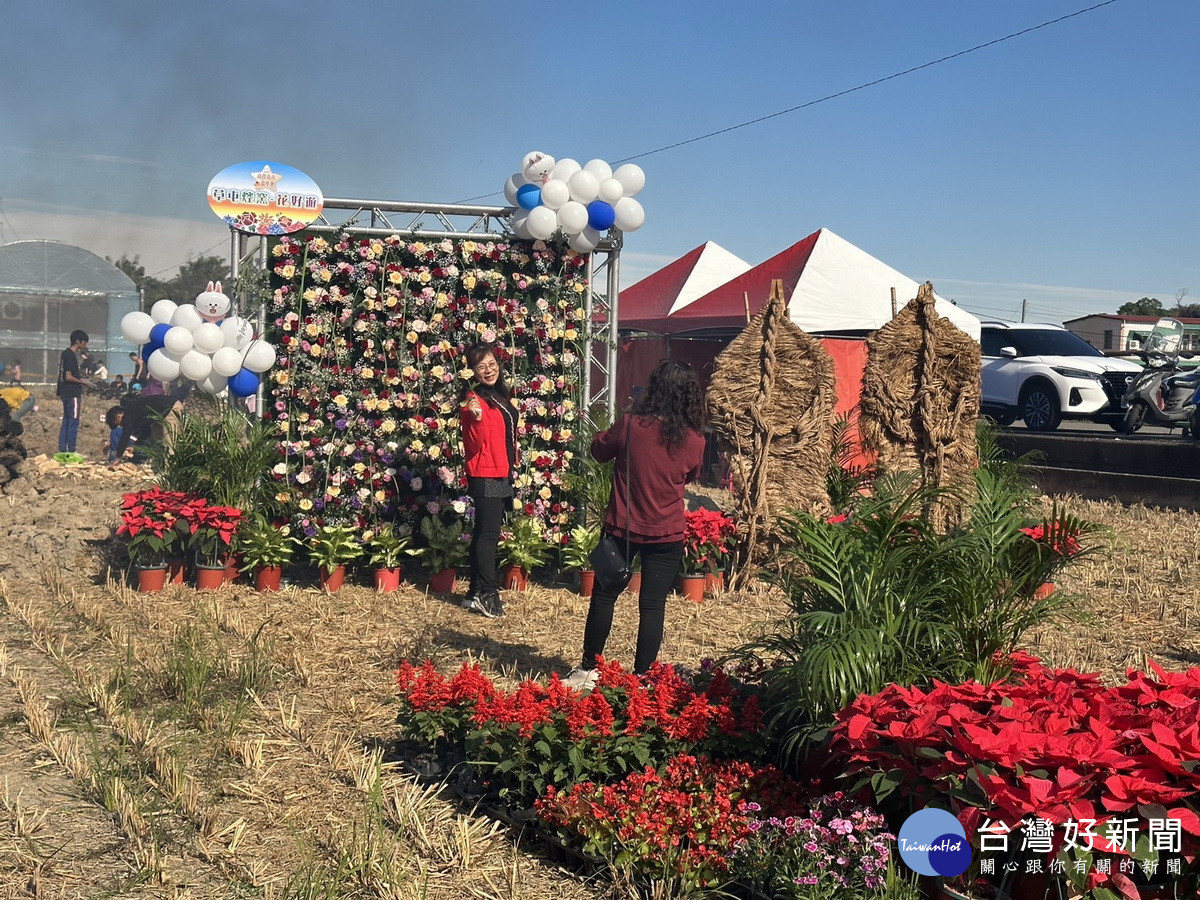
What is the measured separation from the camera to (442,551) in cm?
888

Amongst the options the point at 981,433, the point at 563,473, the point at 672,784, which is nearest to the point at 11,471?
the point at 563,473

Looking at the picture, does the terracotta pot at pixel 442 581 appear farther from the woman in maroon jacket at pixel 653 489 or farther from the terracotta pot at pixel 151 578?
the woman in maroon jacket at pixel 653 489

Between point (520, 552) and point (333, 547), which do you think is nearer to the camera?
point (333, 547)

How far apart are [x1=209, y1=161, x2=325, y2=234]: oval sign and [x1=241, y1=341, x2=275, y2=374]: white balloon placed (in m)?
0.87

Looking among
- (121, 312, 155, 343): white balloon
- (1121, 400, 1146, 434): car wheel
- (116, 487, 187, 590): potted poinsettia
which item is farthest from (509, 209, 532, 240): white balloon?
(1121, 400, 1146, 434): car wheel

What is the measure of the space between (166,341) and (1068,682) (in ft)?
27.0

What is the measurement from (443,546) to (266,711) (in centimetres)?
321

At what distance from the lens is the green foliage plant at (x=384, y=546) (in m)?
8.88

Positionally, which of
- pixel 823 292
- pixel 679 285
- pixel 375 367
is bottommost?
pixel 375 367

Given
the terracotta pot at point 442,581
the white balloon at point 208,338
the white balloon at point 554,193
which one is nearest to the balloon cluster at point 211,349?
the white balloon at point 208,338

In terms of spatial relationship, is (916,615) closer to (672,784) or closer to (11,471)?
(672,784)

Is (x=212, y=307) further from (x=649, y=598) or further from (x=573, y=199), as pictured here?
(x=649, y=598)

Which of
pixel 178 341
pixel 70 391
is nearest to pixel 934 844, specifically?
pixel 178 341

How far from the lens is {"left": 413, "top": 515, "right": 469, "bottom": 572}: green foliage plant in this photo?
884 centimetres
